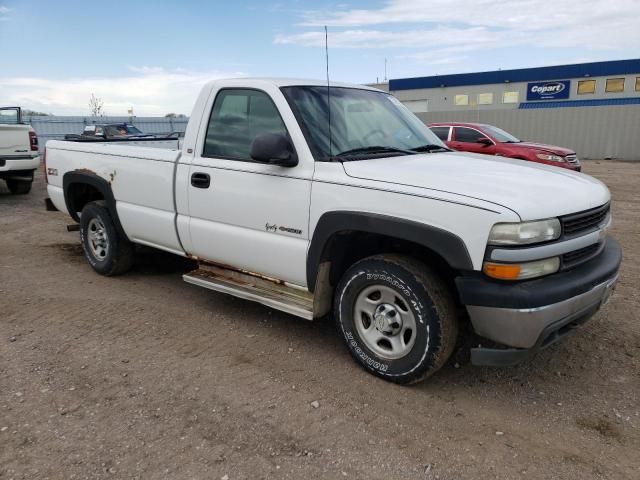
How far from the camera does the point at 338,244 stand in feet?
11.9

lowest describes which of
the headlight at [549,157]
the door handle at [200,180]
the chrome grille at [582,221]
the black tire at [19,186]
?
the black tire at [19,186]

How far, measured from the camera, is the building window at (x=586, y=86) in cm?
3186

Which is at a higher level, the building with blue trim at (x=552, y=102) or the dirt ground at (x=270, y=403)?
the building with blue trim at (x=552, y=102)

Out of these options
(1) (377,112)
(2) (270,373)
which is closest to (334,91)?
(1) (377,112)

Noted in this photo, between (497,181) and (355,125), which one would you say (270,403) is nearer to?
(497,181)

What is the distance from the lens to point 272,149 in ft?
11.3

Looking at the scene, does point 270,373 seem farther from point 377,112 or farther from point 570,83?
point 570,83

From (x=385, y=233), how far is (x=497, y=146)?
35.4 ft

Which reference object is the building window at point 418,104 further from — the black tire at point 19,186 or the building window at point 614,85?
the black tire at point 19,186

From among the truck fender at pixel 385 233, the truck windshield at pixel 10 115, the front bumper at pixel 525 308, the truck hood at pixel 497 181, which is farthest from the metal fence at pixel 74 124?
the front bumper at pixel 525 308

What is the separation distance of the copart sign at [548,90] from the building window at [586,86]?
0.61 meters

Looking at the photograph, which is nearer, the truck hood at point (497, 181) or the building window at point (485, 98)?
the truck hood at point (497, 181)

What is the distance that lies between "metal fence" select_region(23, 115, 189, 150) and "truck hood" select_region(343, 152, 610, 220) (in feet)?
61.3

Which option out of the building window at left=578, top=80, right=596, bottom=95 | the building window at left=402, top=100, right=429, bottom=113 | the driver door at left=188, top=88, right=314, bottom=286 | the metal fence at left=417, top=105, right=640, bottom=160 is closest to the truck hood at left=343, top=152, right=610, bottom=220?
the driver door at left=188, top=88, right=314, bottom=286
